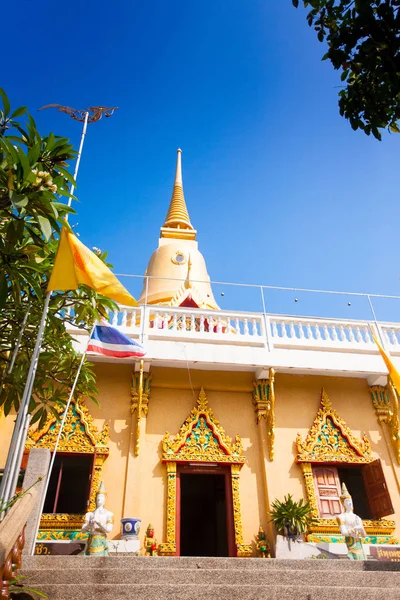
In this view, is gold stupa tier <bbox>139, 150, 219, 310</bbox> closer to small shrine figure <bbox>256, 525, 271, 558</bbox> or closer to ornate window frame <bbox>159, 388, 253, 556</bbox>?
ornate window frame <bbox>159, 388, 253, 556</bbox>

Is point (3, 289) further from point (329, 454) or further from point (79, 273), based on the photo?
point (329, 454)

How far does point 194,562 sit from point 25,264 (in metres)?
3.31

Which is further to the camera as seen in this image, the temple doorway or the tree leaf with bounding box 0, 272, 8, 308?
the temple doorway

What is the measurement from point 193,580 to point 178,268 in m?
11.5

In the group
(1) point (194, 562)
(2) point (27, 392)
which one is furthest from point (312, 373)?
(2) point (27, 392)

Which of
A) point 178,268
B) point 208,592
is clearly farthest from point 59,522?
point 178,268

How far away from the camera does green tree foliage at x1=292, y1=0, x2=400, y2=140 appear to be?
2773 mm

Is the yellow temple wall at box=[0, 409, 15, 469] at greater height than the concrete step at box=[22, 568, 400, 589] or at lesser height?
greater

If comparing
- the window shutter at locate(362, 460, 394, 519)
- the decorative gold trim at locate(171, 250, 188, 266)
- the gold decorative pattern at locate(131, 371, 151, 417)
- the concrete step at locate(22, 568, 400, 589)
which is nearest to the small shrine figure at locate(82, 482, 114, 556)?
the concrete step at locate(22, 568, 400, 589)

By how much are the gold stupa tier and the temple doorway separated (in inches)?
180

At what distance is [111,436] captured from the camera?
830 cm

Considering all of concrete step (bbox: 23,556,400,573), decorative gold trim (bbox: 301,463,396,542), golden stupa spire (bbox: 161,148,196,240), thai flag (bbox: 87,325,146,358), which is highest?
golden stupa spire (bbox: 161,148,196,240)

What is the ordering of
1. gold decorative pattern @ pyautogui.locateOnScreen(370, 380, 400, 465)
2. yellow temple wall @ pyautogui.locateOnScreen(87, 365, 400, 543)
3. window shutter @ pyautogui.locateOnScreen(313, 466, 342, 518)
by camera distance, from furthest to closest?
gold decorative pattern @ pyautogui.locateOnScreen(370, 380, 400, 465), window shutter @ pyautogui.locateOnScreen(313, 466, 342, 518), yellow temple wall @ pyautogui.locateOnScreen(87, 365, 400, 543)

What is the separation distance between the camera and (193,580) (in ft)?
13.4
